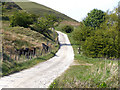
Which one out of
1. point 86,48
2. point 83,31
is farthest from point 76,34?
point 86,48

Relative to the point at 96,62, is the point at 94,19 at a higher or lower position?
higher

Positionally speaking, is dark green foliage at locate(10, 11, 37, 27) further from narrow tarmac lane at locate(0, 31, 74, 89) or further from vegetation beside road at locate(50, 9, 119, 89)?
narrow tarmac lane at locate(0, 31, 74, 89)

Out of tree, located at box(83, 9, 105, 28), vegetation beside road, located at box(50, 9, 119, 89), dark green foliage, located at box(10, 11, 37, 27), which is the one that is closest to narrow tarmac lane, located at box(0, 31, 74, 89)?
vegetation beside road, located at box(50, 9, 119, 89)

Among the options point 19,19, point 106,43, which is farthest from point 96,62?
point 19,19

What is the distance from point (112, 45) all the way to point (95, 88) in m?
18.6

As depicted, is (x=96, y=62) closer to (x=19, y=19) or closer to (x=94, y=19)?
(x=19, y=19)

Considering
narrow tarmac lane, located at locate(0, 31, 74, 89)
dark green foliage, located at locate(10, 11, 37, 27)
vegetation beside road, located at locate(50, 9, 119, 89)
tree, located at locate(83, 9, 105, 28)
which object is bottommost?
narrow tarmac lane, located at locate(0, 31, 74, 89)

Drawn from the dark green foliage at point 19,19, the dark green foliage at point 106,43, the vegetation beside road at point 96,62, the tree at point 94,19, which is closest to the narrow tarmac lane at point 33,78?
the vegetation beside road at point 96,62

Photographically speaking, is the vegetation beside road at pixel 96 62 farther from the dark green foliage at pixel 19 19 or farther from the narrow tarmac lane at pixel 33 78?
the dark green foliage at pixel 19 19

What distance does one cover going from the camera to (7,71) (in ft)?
54.1

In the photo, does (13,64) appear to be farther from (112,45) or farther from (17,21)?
(17,21)

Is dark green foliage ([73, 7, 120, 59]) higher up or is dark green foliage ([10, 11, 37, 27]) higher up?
dark green foliage ([10, 11, 37, 27])

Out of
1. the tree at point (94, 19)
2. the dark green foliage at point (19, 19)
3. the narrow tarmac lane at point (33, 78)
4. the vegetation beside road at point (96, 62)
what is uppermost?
the tree at point (94, 19)

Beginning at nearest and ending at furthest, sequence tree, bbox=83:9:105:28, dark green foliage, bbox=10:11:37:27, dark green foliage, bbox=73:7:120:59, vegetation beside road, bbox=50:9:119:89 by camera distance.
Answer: vegetation beside road, bbox=50:9:119:89 < dark green foliage, bbox=73:7:120:59 < dark green foliage, bbox=10:11:37:27 < tree, bbox=83:9:105:28
